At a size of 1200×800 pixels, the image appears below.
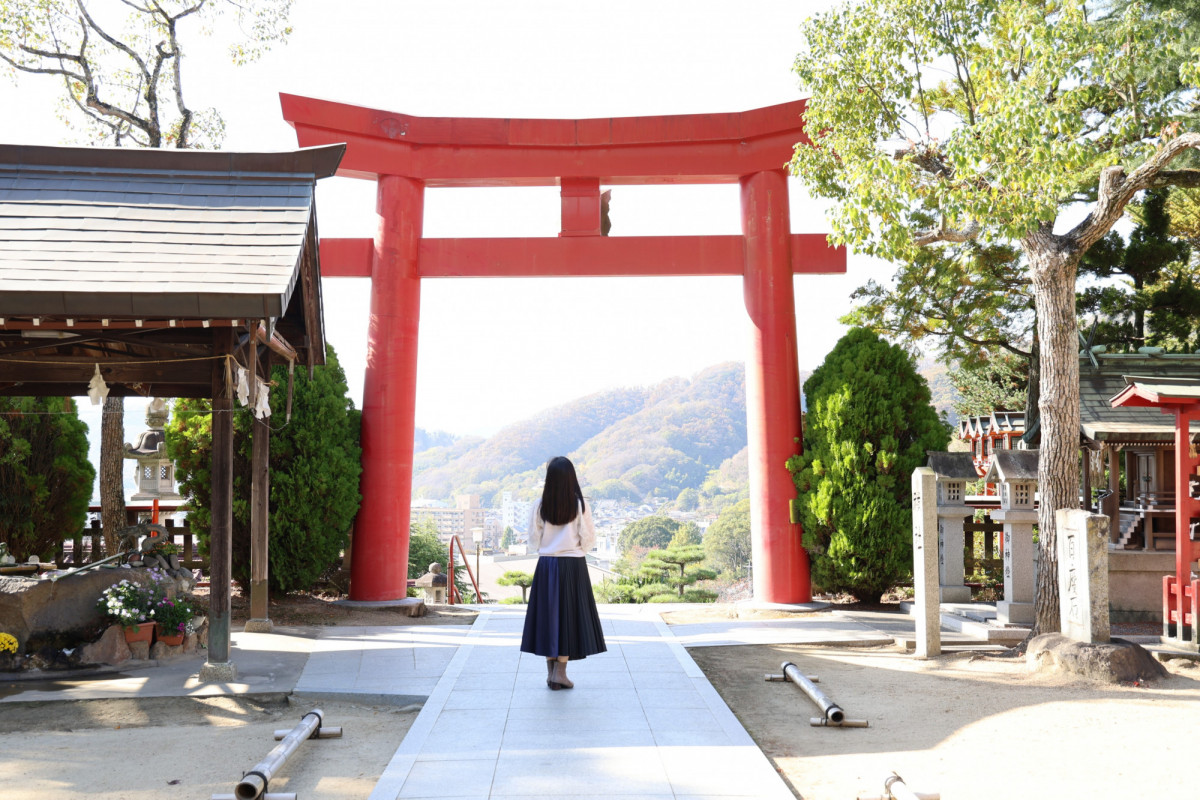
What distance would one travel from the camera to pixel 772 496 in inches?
422

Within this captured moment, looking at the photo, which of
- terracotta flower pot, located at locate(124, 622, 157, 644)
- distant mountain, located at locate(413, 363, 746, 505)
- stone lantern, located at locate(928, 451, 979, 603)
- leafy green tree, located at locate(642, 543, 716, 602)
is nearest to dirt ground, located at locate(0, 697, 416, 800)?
terracotta flower pot, located at locate(124, 622, 157, 644)

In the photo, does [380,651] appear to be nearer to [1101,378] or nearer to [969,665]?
[969,665]

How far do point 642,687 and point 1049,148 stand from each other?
494cm

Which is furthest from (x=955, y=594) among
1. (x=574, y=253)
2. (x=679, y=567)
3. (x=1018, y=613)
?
(x=679, y=567)

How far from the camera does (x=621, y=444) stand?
5597 cm

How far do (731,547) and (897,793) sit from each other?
28.1 m

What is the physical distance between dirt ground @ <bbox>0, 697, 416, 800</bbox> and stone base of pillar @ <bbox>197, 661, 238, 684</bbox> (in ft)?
1.14

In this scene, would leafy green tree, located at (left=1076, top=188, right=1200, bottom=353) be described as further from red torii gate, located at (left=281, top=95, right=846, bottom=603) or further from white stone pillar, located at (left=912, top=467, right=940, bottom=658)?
white stone pillar, located at (left=912, top=467, right=940, bottom=658)

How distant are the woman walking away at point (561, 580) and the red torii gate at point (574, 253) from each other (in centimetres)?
494

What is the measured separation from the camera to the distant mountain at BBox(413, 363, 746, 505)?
2085 inches

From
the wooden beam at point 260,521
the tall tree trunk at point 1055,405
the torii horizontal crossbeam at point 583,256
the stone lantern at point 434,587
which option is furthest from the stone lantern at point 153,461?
the tall tree trunk at point 1055,405

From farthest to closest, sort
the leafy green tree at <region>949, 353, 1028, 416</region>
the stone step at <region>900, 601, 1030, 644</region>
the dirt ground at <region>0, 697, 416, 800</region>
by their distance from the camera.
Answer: the leafy green tree at <region>949, 353, 1028, 416</region>
the stone step at <region>900, 601, 1030, 644</region>
the dirt ground at <region>0, 697, 416, 800</region>

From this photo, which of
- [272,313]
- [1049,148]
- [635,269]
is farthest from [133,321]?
[1049,148]

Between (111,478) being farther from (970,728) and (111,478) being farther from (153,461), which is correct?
(970,728)
